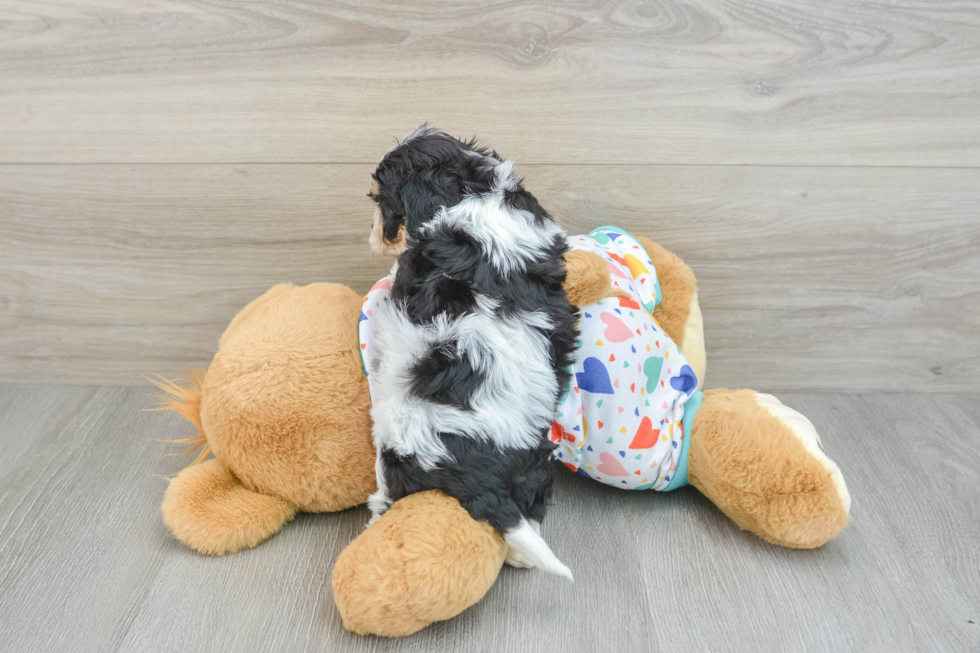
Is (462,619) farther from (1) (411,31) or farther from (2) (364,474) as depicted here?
(1) (411,31)

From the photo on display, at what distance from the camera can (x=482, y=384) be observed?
608mm

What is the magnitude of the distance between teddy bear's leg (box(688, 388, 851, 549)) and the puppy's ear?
1.17ft

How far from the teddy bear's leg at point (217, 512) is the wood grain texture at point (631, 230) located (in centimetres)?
32

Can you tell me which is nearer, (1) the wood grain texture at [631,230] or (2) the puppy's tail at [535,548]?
(2) the puppy's tail at [535,548]

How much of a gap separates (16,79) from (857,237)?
3.64 feet

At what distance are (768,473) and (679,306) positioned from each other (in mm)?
238

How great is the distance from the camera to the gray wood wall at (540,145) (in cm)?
85

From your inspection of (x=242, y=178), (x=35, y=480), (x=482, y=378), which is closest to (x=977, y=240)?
(x=482, y=378)

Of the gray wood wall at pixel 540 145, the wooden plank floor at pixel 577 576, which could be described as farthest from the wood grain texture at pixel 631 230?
the wooden plank floor at pixel 577 576

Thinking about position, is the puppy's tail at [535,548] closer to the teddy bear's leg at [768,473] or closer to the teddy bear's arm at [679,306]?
the teddy bear's leg at [768,473]

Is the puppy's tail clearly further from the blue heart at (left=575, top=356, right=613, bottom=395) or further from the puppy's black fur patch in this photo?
the blue heart at (left=575, top=356, right=613, bottom=395)

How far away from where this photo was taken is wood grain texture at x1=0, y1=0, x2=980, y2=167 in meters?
0.84

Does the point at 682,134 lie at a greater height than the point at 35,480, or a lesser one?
greater

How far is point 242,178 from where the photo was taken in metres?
0.91
